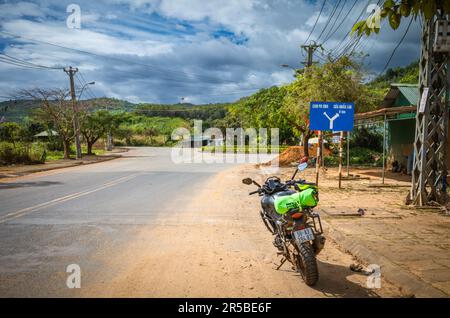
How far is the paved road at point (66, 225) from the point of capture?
4605 mm

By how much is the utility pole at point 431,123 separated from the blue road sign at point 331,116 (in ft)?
9.25

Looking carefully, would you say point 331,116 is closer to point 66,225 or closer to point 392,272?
point 392,272

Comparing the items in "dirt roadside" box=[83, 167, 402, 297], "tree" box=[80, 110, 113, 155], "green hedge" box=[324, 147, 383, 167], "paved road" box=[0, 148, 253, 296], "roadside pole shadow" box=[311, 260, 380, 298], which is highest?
"tree" box=[80, 110, 113, 155]

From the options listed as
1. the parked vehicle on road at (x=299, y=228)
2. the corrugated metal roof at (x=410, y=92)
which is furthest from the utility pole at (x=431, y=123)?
the corrugated metal roof at (x=410, y=92)

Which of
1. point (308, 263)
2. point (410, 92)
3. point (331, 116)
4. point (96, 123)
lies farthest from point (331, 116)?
point (96, 123)

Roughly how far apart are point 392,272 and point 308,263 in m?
1.44

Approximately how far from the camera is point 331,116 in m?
12.1

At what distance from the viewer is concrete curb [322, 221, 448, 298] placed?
409 centimetres

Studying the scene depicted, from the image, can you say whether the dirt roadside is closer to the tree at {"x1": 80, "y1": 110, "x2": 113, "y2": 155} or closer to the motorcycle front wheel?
the motorcycle front wheel

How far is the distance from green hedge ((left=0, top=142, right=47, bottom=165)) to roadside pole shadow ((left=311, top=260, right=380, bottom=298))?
1000 inches

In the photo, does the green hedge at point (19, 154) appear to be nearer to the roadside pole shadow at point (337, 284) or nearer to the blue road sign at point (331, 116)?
the blue road sign at point (331, 116)

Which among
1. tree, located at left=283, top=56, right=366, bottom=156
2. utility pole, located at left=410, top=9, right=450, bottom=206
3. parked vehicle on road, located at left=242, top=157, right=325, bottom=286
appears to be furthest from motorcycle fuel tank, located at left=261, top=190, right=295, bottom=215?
tree, located at left=283, top=56, right=366, bottom=156

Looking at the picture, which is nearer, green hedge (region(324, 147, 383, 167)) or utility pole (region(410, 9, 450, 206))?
utility pole (region(410, 9, 450, 206))
